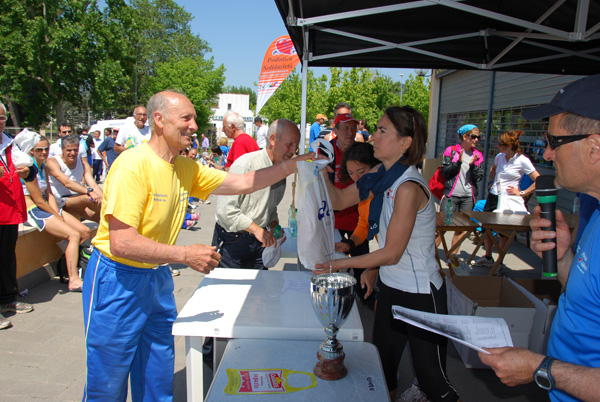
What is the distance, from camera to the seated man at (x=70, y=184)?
5164 millimetres

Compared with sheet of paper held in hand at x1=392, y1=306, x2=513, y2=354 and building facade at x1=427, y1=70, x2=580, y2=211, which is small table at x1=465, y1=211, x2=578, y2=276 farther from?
sheet of paper held in hand at x1=392, y1=306, x2=513, y2=354

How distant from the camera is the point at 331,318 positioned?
157cm

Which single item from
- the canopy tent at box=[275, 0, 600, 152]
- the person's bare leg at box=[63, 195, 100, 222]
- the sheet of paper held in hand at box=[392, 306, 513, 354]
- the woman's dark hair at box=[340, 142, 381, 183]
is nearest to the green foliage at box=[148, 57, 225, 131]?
the person's bare leg at box=[63, 195, 100, 222]

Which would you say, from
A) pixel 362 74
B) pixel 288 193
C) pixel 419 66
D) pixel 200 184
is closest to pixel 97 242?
pixel 200 184

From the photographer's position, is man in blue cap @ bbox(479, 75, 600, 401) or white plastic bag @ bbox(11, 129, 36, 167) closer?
man in blue cap @ bbox(479, 75, 600, 401)

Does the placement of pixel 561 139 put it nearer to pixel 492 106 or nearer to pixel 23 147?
pixel 23 147

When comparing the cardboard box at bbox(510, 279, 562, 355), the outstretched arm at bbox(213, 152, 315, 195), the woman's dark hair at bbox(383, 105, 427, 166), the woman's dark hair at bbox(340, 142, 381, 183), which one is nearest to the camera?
the woman's dark hair at bbox(383, 105, 427, 166)

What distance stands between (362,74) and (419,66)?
23942 millimetres

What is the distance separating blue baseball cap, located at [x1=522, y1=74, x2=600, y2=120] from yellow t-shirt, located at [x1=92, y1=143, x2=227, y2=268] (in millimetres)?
1662

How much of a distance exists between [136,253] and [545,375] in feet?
5.30

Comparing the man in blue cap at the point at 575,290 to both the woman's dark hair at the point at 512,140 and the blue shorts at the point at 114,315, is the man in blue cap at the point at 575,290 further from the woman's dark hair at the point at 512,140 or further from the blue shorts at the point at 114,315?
the woman's dark hair at the point at 512,140

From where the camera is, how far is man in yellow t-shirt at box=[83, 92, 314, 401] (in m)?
1.83

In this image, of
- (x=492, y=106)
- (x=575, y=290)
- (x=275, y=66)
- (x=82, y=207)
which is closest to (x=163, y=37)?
(x=275, y=66)

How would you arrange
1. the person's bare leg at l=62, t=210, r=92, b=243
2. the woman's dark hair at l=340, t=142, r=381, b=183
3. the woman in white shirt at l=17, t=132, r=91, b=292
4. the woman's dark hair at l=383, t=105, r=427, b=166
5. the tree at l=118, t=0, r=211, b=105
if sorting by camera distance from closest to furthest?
the woman's dark hair at l=383, t=105, r=427, b=166 < the woman's dark hair at l=340, t=142, r=381, b=183 < the woman in white shirt at l=17, t=132, r=91, b=292 < the person's bare leg at l=62, t=210, r=92, b=243 < the tree at l=118, t=0, r=211, b=105
